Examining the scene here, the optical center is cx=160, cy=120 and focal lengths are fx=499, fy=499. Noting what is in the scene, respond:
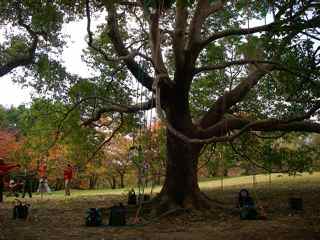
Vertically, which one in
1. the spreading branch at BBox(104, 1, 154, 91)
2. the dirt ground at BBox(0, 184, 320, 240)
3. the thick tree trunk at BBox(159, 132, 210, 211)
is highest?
the spreading branch at BBox(104, 1, 154, 91)

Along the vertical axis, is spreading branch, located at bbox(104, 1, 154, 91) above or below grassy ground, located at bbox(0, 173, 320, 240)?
above

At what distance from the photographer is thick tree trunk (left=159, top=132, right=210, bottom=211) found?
43.1 ft

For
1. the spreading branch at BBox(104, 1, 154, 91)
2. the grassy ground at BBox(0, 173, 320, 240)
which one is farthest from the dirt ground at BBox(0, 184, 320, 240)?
the spreading branch at BBox(104, 1, 154, 91)

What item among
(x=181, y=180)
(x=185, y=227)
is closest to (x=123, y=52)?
(x=181, y=180)

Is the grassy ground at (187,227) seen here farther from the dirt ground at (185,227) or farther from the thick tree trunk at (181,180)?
the thick tree trunk at (181,180)

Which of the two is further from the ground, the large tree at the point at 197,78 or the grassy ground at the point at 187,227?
the large tree at the point at 197,78

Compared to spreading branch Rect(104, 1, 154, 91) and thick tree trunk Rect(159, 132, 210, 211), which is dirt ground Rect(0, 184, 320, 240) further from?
spreading branch Rect(104, 1, 154, 91)

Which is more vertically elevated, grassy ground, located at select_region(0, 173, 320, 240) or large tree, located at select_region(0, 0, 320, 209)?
large tree, located at select_region(0, 0, 320, 209)

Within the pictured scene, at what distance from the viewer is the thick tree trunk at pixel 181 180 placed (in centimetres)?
1314

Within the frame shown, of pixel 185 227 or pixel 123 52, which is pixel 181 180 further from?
pixel 123 52

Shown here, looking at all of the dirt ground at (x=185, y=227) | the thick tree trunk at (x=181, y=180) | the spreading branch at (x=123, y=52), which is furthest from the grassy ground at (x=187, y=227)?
the spreading branch at (x=123, y=52)

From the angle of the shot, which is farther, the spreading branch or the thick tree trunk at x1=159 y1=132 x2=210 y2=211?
the spreading branch

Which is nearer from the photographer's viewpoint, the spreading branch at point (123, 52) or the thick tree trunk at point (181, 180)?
the thick tree trunk at point (181, 180)

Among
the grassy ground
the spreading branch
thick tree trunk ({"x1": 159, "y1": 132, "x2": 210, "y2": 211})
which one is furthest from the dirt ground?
the spreading branch
